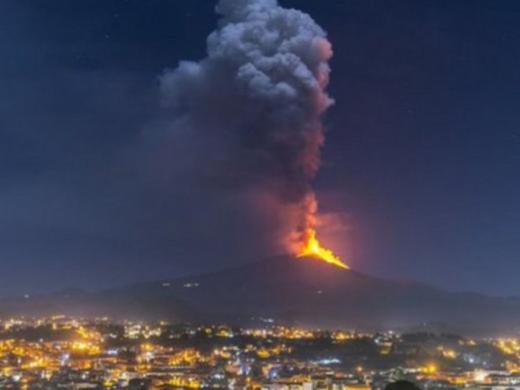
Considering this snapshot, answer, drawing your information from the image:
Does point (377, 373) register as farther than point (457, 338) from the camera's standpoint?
No

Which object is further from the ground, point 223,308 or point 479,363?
point 223,308

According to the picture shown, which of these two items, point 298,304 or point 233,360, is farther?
point 298,304

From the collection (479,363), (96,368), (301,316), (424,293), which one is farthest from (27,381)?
(424,293)

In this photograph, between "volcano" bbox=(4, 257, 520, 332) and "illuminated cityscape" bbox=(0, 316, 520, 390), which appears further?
"volcano" bbox=(4, 257, 520, 332)

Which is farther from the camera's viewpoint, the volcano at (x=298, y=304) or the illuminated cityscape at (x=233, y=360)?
the volcano at (x=298, y=304)

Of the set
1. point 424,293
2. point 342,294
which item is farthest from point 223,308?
point 424,293

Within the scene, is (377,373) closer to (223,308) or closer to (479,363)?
(479,363)

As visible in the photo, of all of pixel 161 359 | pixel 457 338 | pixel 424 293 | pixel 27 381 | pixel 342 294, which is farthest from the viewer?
pixel 424 293

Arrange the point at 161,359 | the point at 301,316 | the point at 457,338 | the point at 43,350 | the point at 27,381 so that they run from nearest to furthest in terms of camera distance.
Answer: the point at 27,381, the point at 161,359, the point at 43,350, the point at 457,338, the point at 301,316
